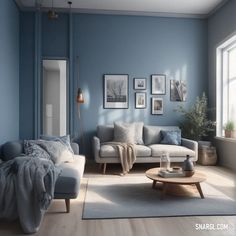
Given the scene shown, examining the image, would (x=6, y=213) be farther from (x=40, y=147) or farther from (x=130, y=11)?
A: (x=130, y=11)

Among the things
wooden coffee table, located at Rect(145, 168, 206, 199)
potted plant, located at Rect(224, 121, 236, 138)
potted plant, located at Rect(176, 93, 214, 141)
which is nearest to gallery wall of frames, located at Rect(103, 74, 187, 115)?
potted plant, located at Rect(176, 93, 214, 141)

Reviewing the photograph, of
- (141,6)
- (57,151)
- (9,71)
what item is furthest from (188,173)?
(141,6)

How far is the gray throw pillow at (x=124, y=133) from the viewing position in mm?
4723

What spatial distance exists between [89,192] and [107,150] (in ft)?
3.49

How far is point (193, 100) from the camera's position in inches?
218

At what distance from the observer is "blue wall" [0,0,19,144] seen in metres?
3.89

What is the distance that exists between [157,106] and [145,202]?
9.40ft

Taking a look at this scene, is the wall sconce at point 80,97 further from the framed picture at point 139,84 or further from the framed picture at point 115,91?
the framed picture at point 139,84

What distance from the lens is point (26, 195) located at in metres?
2.25

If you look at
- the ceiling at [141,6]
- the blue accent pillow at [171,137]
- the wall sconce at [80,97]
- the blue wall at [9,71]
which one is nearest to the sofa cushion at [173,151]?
the blue accent pillow at [171,137]

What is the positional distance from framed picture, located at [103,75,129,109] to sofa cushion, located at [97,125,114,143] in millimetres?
545

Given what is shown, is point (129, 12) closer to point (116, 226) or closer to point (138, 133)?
point (138, 133)

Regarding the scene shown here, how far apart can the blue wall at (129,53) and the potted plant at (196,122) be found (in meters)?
0.26

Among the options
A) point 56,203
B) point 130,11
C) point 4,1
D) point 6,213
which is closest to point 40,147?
point 56,203
